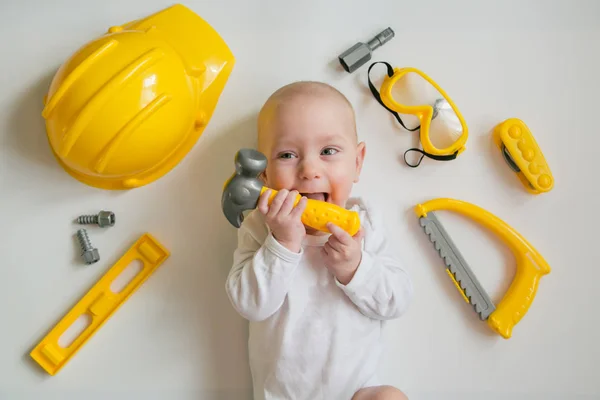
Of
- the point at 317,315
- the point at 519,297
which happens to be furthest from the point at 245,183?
the point at 519,297

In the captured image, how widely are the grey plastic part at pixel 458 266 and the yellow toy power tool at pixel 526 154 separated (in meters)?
0.20

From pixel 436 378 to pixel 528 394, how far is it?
0.60 ft

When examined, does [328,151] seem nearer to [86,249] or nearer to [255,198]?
[255,198]

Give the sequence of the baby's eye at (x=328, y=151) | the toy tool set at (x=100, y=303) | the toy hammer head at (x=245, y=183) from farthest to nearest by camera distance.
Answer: the toy tool set at (x=100, y=303) < the baby's eye at (x=328, y=151) < the toy hammer head at (x=245, y=183)

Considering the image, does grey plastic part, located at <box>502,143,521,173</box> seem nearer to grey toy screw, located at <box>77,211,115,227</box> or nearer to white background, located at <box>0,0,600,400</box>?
white background, located at <box>0,0,600,400</box>

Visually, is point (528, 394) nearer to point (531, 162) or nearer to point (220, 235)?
point (531, 162)

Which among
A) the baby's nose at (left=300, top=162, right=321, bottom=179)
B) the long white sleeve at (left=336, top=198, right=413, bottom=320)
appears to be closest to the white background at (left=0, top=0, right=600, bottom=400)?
the long white sleeve at (left=336, top=198, right=413, bottom=320)

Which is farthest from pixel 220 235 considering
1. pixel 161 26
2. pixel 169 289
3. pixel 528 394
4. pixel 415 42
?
pixel 528 394

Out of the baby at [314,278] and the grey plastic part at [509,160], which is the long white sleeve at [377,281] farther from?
the grey plastic part at [509,160]

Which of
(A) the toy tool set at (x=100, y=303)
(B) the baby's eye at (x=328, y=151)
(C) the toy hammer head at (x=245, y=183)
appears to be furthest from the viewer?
(A) the toy tool set at (x=100, y=303)

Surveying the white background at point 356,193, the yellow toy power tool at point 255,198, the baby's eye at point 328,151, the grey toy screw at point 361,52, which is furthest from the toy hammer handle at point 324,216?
the grey toy screw at point 361,52

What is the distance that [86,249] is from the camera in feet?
3.10

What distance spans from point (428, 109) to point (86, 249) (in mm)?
708

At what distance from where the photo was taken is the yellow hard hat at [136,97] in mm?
843
